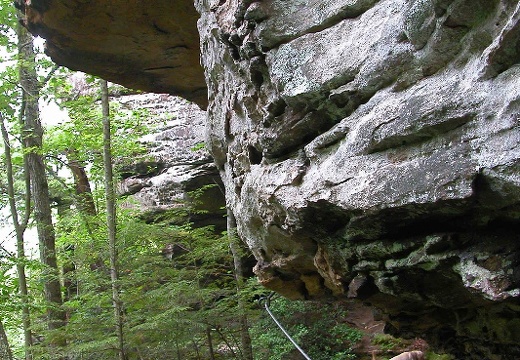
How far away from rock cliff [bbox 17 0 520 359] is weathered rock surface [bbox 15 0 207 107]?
1.98 m

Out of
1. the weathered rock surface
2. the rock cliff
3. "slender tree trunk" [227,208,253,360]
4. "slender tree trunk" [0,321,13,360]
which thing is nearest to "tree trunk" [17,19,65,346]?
"slender tree trunk" [0,321,13,360]

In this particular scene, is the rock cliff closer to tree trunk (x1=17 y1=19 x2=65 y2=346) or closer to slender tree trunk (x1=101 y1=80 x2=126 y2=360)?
slender tree trunk (x1=101 y1=80 x2=126 y2=360)

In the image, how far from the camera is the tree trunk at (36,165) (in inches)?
352

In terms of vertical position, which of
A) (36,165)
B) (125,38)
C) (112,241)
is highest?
(125,38)

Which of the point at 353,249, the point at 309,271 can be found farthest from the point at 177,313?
the point at 353,249

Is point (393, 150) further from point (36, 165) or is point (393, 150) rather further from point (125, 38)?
point (36, 165)

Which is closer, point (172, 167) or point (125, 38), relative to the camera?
point (125, 38)

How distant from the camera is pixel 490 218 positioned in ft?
10.7

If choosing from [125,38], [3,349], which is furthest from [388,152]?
[3,349]

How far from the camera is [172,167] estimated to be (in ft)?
40.0

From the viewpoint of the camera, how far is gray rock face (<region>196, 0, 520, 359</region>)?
2943mm

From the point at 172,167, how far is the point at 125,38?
4569mm

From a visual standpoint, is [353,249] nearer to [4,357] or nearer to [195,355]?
[195,355]

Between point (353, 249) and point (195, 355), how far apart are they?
183 inches
